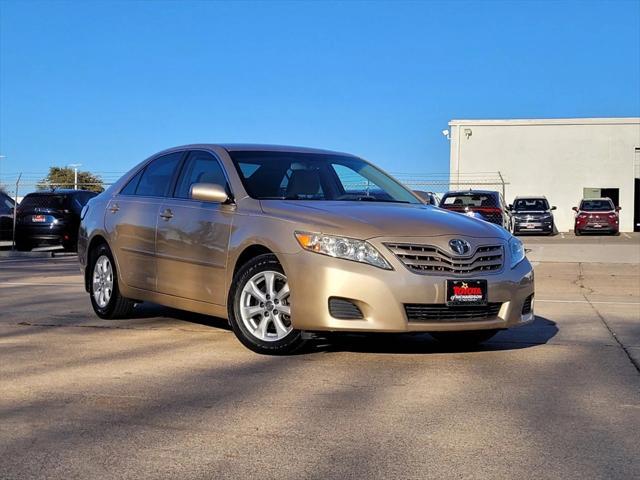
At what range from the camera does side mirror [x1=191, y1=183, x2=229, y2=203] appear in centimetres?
642

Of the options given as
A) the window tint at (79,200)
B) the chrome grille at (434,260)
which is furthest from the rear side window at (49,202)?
the chrome grille at (434,260)

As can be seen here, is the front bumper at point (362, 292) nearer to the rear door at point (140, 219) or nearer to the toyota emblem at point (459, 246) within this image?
the toyota emblem at point (459, 246)

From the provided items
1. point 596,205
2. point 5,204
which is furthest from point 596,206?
point 5,204

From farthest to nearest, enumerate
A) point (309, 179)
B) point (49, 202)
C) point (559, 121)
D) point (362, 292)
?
point (559, 121)
point (49, 202)
point (309, 179)
point (362, 292)

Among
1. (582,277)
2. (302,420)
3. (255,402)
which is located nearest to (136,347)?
(255,402)

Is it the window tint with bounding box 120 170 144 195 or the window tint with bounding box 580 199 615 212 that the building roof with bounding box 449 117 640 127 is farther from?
the window tint with bounding box 120 170 144 195

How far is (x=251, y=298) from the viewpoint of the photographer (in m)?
6.16

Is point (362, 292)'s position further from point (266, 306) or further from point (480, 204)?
point (480, 204)

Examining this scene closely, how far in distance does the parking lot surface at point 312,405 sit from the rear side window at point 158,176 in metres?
1.21

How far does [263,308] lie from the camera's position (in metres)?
6.05

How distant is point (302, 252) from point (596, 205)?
30.5 meters

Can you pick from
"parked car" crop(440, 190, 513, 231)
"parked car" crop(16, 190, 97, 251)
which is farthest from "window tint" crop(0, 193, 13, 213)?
"parked car" crop(440, 190, 513, 231)

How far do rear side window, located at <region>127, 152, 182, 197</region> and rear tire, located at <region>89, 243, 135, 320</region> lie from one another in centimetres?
72

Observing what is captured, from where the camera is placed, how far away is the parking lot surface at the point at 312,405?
3.63 m
